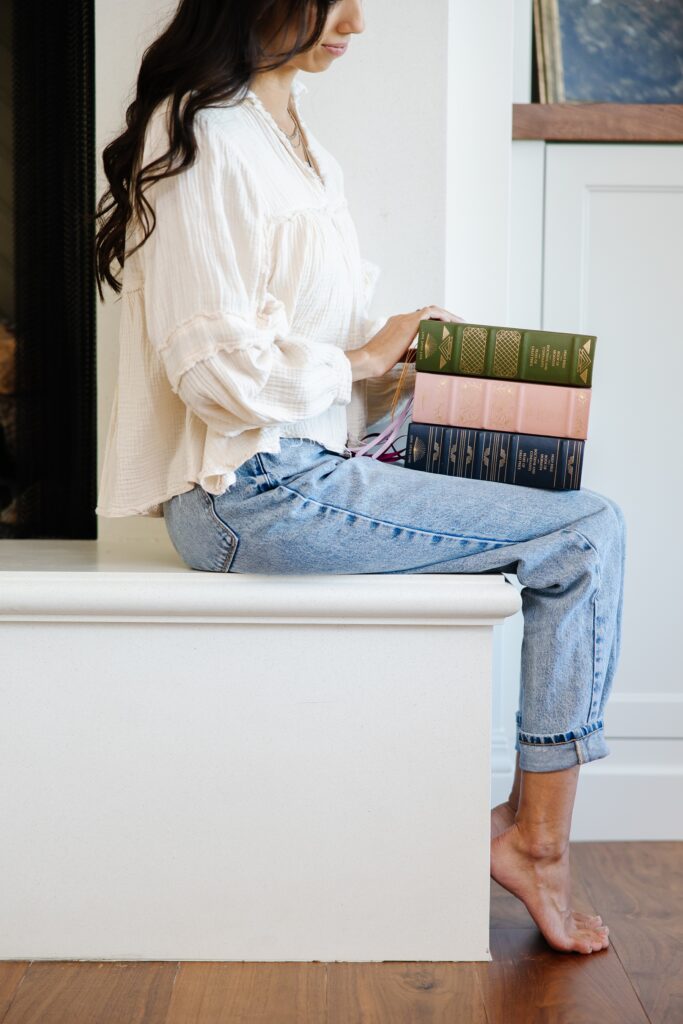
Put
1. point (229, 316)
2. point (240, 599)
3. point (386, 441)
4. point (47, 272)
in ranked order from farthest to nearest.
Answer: point (47, 272)
point (386, 441)
point (240, 599)
point (229, 316)

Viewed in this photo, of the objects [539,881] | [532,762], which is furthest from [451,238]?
[539,881]

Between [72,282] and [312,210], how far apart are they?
0.61m

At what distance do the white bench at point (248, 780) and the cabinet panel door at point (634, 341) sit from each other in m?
0.68

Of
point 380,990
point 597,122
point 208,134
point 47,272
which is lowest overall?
point 380,990

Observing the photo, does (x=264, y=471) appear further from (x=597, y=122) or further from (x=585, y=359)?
(x=597, y=122)

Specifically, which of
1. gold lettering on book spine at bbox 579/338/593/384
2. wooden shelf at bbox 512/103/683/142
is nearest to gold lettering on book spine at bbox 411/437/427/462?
gold lettering on book spine at bbox 579/338/593/384

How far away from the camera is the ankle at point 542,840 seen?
1.32m

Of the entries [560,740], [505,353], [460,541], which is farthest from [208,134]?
[560,740]

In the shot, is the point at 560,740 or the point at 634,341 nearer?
the point at 560,740

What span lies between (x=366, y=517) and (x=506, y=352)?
0.90ft

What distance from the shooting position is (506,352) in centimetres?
132

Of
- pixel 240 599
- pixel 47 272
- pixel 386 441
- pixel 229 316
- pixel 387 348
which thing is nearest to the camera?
pixel 229 316

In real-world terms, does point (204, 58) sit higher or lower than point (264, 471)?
higher

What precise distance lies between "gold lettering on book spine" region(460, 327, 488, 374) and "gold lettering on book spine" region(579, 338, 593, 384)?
0.38ft
